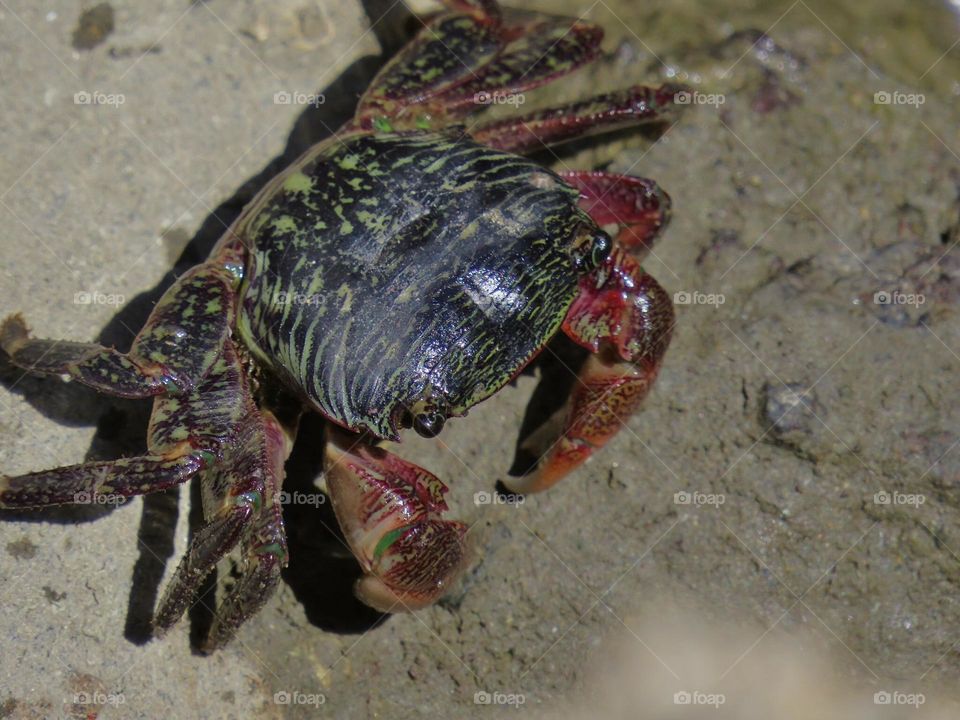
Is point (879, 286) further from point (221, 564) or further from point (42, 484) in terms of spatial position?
point (42, 484)

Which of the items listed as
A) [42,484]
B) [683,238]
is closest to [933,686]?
[683,238]

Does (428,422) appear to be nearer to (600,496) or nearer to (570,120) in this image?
(600,496)
